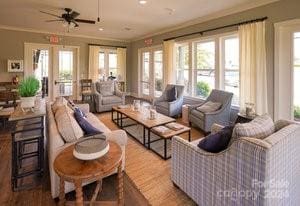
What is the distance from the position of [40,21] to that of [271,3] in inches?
230

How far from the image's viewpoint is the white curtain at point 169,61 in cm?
645

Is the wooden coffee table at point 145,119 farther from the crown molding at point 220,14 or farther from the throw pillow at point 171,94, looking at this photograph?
the crown molding at point 220,14

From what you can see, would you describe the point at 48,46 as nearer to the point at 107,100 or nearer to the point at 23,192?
the point at 107,100

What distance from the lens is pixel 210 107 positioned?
173 inches

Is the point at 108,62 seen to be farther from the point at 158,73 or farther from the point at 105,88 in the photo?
the point at 105,88

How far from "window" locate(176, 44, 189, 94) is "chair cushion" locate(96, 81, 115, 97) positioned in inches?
87.0

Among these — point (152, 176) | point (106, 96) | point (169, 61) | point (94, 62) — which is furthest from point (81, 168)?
point (94, 62)

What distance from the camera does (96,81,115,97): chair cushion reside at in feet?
21.0

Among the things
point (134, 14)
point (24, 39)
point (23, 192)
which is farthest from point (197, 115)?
point (24, 39)

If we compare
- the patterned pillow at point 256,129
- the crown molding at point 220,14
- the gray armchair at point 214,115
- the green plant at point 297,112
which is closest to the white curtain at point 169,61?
the crown molding at point 220,14

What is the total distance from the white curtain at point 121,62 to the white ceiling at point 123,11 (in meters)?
2.40

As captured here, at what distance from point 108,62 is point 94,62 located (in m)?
0.78

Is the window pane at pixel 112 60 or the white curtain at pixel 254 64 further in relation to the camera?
the window pane at pixel 112 60

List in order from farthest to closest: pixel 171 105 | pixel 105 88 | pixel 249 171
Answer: pixel 105 88
pixel 171 105
pixel 249 171
